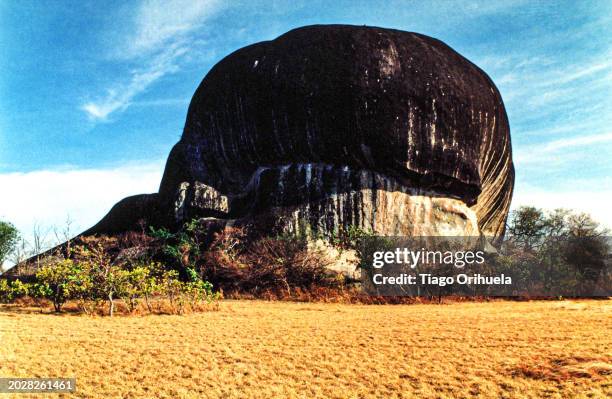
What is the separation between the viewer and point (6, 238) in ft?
91.7

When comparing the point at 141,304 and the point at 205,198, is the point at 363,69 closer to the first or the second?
the point at 205,198

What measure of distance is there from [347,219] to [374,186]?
1.32m

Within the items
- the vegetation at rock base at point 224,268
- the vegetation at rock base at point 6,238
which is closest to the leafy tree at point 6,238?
the vegetation at rock base at point 6,238

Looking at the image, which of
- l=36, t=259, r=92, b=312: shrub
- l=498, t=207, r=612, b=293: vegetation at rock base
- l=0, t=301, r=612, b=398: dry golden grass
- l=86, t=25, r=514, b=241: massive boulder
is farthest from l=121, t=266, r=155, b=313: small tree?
l=498, t=207, r=612, b=293: vegetation at rock base

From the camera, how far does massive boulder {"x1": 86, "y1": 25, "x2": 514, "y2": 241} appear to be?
52.9ft

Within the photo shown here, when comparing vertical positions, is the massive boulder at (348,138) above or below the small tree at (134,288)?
above

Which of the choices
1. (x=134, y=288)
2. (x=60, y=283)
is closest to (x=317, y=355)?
(x=134, y=288)

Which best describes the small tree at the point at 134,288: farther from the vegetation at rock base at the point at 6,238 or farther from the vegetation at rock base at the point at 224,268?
the vegetation at rock base at the point at 6,238

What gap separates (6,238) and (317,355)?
26.7 metres

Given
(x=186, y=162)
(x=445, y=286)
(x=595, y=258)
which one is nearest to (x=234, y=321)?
(x=445, y=286)

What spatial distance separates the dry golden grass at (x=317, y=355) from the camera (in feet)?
16.9

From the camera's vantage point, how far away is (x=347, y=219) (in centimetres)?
1597

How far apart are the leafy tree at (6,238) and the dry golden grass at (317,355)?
20647 millimetres

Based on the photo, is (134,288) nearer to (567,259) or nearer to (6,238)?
(567,259)
